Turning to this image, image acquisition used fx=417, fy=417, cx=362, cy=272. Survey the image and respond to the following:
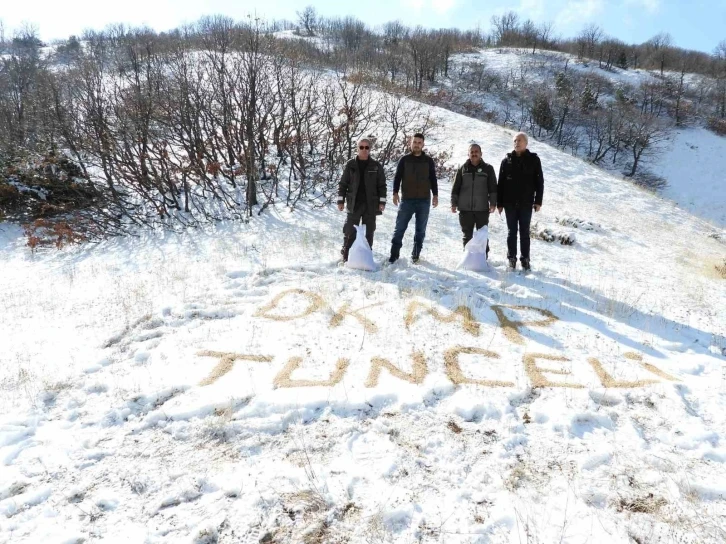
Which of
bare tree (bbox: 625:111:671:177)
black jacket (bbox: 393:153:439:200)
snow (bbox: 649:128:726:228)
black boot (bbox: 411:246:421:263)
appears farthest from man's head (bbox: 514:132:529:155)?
bare tree (bbox: 625:111:671:177)

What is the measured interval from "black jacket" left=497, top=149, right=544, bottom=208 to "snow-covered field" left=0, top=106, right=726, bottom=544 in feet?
3.70

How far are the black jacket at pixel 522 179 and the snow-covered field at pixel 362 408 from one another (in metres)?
1.13

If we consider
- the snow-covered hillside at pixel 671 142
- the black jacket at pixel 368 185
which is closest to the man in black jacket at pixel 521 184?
the black jacket at pixel 368 185

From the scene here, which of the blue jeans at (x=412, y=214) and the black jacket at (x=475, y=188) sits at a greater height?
the black jacket at (x=475, y=188)

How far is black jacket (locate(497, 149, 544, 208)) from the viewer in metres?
5.64

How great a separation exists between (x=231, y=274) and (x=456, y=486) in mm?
4776

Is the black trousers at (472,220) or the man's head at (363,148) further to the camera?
the black trousers at (472,220)

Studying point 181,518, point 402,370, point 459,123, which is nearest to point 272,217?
point 402,370

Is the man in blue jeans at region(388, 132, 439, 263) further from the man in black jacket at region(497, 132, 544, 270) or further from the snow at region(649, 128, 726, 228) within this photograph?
the snow at region(649, 128, 726, 228)

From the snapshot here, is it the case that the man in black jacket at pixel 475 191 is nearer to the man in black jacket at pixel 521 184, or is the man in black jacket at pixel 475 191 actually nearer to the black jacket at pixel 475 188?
the black jacket at pixel 475 188

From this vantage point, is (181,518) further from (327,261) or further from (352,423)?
(327,261)

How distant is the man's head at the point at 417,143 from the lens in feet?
18.2

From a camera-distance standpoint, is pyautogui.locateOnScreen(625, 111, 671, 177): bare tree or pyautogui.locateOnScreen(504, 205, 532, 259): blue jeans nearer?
pyautogui.locateOnScreen(504, 205, 532, 259): blue jeans

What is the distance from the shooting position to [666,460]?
2.76 metres
